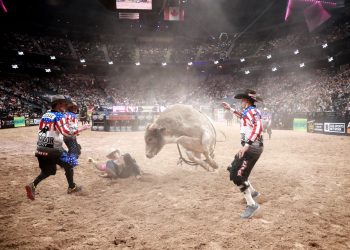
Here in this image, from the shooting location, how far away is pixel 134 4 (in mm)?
17219

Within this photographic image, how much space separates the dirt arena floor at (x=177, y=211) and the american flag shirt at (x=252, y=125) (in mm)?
1288

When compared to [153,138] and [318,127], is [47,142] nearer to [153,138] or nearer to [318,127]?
[153,138]

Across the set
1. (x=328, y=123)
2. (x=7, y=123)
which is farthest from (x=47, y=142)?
(x=7, y=123)

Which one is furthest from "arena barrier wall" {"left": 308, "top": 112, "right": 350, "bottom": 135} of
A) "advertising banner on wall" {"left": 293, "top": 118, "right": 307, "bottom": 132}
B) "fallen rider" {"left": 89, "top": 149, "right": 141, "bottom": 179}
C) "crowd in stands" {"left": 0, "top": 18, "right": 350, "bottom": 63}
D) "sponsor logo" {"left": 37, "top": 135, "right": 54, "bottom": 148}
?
"crowd in stands" {"left": 0, "top": 18, "right": 350, "bottom": 63}

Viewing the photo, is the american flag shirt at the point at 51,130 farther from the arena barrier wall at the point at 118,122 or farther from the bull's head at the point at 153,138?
the arena barrier wall at the point at 118,122

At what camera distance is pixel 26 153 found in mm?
10023

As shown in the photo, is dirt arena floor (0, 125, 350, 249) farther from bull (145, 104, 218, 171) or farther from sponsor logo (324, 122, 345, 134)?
sponsor logo (324, 122, 345, 134)

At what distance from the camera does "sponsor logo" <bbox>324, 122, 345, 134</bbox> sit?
17.0 meters

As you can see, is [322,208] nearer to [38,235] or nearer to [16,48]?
[38,235]

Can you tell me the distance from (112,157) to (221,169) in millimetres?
3171

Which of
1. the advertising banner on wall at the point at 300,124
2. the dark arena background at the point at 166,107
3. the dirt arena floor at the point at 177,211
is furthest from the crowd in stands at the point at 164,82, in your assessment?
the dirt arena floor at the point at 177,211

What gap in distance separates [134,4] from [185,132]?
46.7 ft

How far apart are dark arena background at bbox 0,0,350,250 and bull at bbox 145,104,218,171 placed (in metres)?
0.43

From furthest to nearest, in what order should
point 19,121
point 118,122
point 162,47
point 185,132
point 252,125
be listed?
point 162,47 → point 19,121 → point 118,122 → point 185,132 → point 252,125
